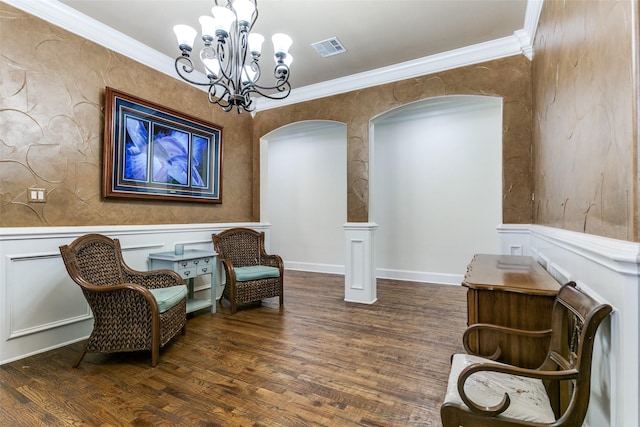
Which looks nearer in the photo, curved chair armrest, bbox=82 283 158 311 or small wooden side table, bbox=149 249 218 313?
curved chair armrest, bbox=82 283 158 311

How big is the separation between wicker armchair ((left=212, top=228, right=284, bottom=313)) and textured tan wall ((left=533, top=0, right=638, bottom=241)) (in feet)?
9.40

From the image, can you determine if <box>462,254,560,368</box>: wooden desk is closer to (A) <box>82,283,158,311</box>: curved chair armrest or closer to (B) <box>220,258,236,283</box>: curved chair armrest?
(A) <box>82,283,158,311</box>: curved chair armrest

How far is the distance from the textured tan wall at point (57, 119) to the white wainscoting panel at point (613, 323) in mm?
3629

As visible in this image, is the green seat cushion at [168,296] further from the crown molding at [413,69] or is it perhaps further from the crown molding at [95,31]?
the crown molding at [413,69]

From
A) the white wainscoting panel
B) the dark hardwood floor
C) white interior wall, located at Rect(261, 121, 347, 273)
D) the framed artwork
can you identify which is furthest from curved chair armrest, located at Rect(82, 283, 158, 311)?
white interior wall, located at Rect(261, 121, 347, 273)

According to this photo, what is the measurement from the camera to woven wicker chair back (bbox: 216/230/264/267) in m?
3.94

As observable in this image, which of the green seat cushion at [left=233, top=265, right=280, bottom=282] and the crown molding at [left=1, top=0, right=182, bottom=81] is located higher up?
the crown molding at [left=1, top=0, right=182, bottom=81]

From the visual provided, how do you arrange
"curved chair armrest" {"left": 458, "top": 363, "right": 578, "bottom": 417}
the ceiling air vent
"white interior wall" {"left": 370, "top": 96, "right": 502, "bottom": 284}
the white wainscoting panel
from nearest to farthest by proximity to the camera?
the white wainscoting panel, "curved chair armrest" {"left": 458, "top": 363, "right": 578, "bottom": 417}, the ceiling air vent, "white interior wall" {"left": 370, "top": 96, "right": 502, "bottom": 284}

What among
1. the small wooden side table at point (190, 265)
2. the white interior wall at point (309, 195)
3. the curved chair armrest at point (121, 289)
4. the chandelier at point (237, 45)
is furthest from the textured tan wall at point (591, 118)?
the white interior wall at point (309, 195)

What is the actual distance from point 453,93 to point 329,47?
146 centimetres

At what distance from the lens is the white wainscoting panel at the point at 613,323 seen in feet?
2.97

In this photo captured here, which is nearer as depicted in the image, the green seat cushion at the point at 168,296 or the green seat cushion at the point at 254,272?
the green seat cushion at the point at 168,296

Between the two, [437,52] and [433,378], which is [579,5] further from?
[433,378]

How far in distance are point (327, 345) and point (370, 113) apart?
278 cm
